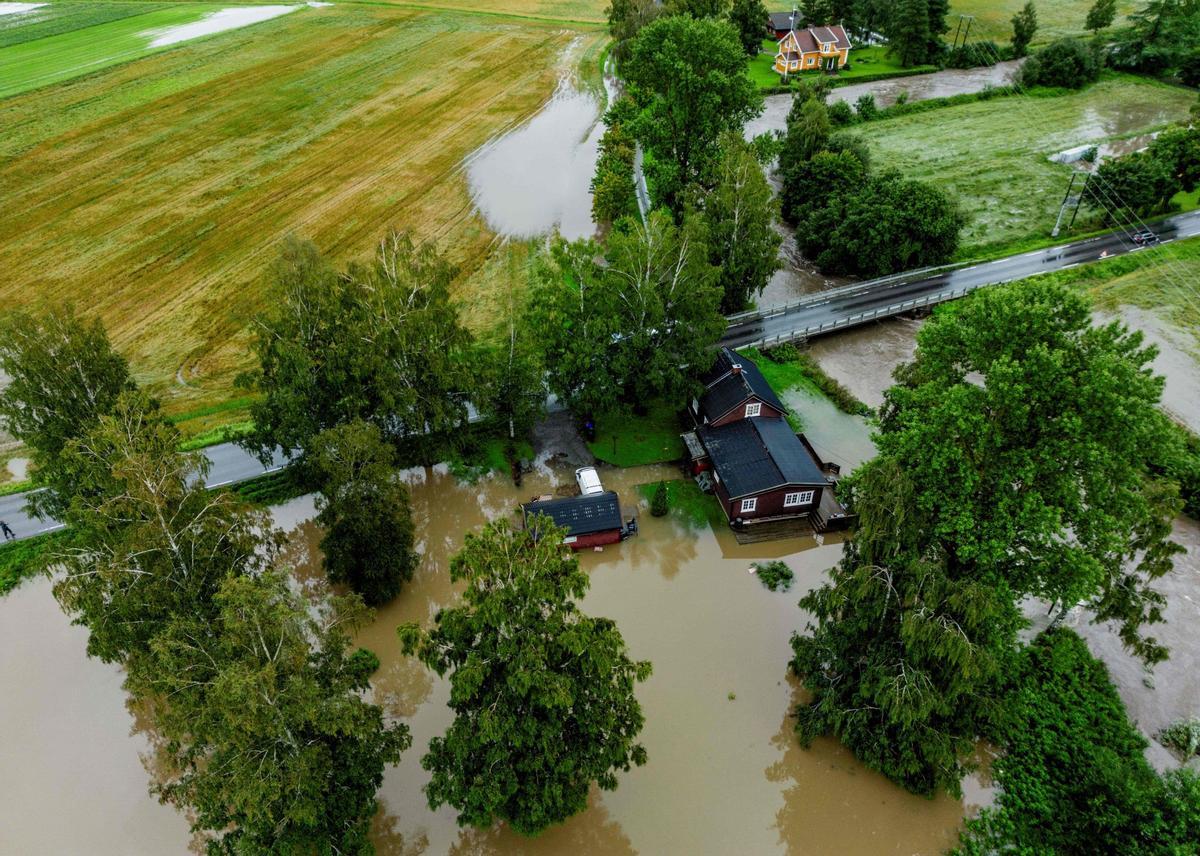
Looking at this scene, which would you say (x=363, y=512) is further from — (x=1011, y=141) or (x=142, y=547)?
(x=1011, y=141)

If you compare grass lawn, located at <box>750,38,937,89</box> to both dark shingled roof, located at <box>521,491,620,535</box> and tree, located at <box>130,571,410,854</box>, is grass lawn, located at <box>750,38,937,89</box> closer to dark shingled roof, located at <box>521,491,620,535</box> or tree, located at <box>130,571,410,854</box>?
dark shingled roof, located at <box>521,491,620,535</box>

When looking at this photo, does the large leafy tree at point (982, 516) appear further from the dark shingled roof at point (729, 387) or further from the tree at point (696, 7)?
the tree at point (696, 7)

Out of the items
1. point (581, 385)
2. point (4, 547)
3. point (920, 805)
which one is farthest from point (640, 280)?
point (4, 547)

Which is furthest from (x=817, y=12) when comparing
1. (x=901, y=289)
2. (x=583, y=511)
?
(x=583, y=511)

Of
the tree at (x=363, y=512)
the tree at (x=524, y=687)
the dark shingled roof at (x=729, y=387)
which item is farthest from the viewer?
the dark shingled roof at (x=729, y=387)

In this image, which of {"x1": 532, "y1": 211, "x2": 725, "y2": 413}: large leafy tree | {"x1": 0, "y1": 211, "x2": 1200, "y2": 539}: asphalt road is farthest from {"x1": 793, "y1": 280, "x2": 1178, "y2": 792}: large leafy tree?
{"x1": 0, "y1": 211, "x2": 1200, "y2": 539}: asphalt road

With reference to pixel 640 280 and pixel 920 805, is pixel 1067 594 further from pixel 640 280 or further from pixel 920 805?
pixel 640 280

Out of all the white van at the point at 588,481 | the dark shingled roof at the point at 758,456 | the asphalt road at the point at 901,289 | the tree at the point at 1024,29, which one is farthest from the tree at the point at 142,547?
the tree at the point at 1024,29
